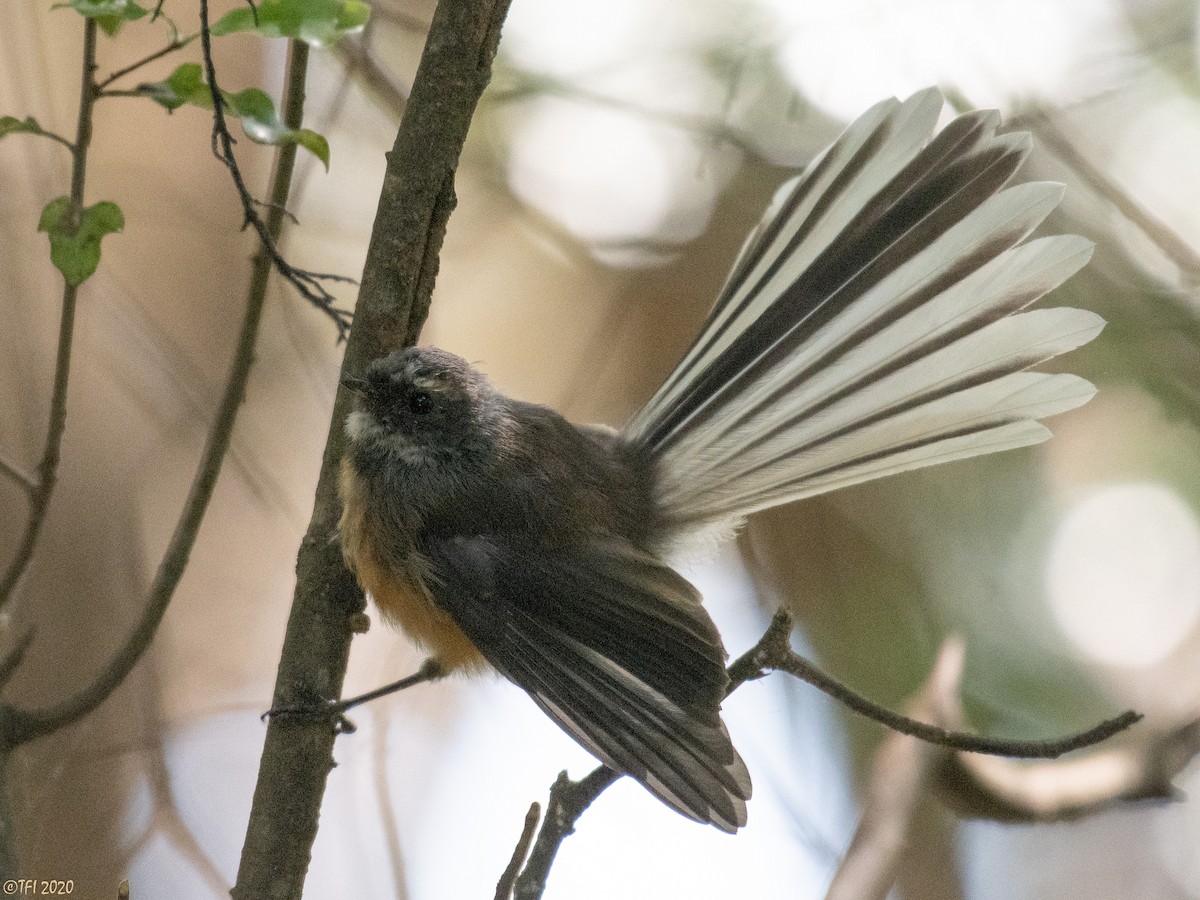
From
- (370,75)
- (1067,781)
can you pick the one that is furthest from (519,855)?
(370,75)

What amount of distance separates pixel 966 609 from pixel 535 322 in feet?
5.29

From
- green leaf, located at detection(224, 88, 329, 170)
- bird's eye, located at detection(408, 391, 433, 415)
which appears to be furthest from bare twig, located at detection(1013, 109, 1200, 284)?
green leaf, located at detection(224, 88, 329, 170)

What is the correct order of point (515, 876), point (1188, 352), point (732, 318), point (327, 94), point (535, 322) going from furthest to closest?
point (535, 322), point (327, 94), point (1188, 352), point (732, 318), point (515, 876)

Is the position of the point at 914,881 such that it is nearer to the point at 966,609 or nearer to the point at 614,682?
the point at 966,609

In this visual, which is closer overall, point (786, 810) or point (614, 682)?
point (614, 682)

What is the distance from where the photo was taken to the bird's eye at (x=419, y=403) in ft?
6.57

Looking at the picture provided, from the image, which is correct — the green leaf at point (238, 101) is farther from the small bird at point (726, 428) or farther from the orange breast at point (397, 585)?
the orange breast at point (397, 585)

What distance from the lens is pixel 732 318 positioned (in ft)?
6.89

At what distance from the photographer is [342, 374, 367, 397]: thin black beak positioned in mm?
1770

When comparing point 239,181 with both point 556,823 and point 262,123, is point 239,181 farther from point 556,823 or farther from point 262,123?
point 556,823

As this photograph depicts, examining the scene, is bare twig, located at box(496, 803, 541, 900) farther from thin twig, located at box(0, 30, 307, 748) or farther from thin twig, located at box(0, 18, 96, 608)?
thin twig, located at box(0, 18, 96, 608)

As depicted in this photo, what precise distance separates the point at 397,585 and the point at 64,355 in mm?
664

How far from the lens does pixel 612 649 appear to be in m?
1.91

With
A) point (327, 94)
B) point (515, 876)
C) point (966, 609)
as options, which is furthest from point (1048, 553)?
point (327, 94)
